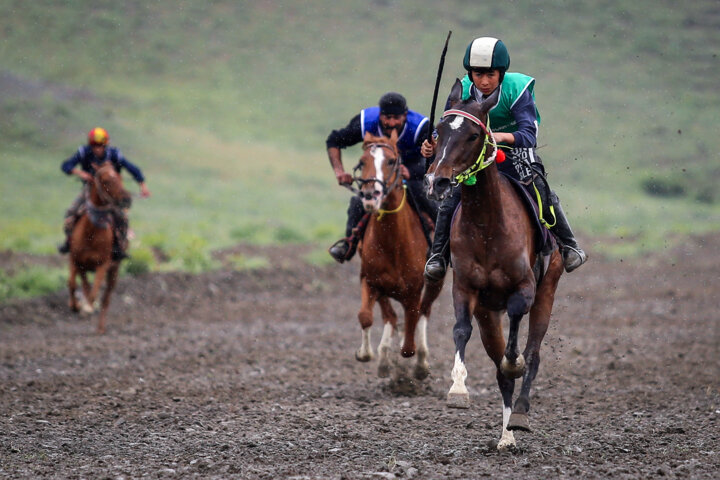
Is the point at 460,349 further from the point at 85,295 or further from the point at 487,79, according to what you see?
the point at 85,295

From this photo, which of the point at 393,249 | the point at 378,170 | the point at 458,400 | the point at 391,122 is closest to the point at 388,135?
the point at 391,122

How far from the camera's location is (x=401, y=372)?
10.7m

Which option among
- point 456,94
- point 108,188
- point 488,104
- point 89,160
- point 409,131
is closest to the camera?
point 488,104

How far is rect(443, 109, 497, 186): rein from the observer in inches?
268

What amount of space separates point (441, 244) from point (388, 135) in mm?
2893

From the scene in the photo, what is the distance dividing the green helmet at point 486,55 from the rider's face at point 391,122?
2864mm

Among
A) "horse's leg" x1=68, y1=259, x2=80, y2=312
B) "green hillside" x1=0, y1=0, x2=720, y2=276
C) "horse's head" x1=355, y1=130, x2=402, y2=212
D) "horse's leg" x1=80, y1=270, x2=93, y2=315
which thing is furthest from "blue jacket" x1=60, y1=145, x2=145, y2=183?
"green hillside" x1=0, y1=0, x2=720, y2=276

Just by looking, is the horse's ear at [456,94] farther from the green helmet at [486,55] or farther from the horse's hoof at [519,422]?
the horse's hoof at [519,422]

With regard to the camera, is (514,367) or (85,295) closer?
Answer: (514,367)

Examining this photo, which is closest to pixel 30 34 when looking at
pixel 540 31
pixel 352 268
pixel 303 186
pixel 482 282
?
pixel 303 186

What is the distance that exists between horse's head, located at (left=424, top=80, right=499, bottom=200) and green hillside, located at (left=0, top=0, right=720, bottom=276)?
66.5 feet

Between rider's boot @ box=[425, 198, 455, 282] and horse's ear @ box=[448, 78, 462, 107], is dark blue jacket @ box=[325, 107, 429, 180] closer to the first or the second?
rider's boot @ box=[425, 198, 455, 282]

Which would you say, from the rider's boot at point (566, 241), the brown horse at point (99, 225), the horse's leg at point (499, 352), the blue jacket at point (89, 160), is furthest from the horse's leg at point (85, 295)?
the rider's boot at point (566, 241)

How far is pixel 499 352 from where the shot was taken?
26.7ft
